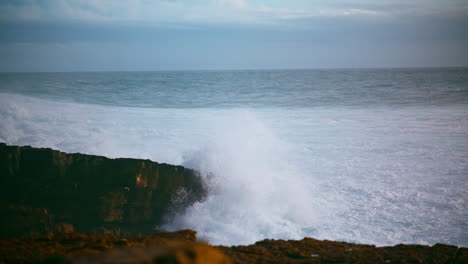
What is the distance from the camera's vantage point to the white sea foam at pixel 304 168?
5.84 m

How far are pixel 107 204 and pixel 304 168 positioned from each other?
4891 mm

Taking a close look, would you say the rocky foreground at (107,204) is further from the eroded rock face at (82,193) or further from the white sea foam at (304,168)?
the white sea foam at (304,168)

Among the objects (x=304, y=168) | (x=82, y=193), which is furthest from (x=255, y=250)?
(x=304, y=168)

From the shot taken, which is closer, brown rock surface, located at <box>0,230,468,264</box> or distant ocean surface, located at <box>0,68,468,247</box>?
brown rock surface, located at <box>0,230,468,264</box>

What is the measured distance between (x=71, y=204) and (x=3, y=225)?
36.6 inches

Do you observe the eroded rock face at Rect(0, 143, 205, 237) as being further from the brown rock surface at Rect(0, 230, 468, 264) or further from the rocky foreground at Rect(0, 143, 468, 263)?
the brown rock surface at Rect(0, 230, 468, 264)

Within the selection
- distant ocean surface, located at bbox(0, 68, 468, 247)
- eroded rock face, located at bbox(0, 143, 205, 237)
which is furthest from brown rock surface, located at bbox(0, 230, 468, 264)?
eroded rock face, located at bbox(0, 143, 205, 237)

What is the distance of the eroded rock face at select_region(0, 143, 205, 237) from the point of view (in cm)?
527

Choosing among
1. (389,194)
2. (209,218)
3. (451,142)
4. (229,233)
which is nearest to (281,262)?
(229,233)

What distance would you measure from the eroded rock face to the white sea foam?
A: 22.4 inches

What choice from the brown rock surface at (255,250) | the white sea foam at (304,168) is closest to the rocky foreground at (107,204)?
the brown rock surface at (255,250)

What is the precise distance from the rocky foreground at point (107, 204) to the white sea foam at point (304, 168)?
0.55 meters

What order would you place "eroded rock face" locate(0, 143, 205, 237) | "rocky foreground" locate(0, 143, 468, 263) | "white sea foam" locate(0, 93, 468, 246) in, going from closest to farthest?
"rocky foreground" locate(0, 143, 468, 263), "eroded rock face" locate(0, 143, 205, 237), "white sea foam" locate(0, 93, 468, 246)

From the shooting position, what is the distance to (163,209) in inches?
235
